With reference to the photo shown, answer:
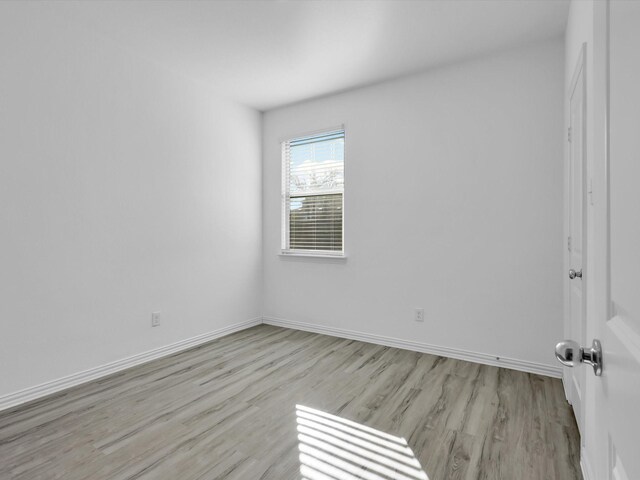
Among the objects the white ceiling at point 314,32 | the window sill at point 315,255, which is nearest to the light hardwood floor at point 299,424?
the window sill at point 315,255

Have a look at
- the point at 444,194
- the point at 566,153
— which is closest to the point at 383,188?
the point at 444,194

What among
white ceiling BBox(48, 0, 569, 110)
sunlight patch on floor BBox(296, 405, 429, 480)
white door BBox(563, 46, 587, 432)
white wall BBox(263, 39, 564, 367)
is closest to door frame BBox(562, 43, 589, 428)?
white door BBox(563, 46, 587, 432)

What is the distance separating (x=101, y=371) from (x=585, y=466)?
10.6 feet

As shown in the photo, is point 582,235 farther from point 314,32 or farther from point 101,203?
point 101,203

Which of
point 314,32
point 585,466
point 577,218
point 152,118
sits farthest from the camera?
point 152,118

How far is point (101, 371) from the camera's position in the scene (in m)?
2.84

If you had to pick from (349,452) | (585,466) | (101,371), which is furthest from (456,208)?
(101,371)

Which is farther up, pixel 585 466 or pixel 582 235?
pixel 582 235

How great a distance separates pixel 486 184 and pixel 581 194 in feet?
4.02

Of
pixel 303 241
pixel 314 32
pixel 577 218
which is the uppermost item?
pixel 314 32

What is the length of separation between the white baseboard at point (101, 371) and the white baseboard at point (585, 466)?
317 centimetres

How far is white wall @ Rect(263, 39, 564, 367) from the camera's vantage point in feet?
9.47

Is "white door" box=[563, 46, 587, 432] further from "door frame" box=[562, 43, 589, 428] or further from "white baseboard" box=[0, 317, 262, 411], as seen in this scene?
"white baseboard" box=[0, 317, 262, 411]

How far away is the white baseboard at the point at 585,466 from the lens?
60.6 inches
